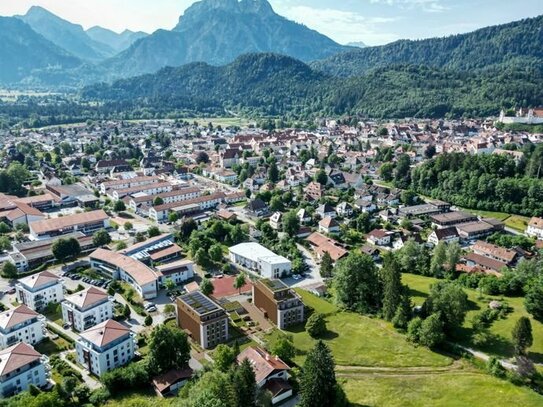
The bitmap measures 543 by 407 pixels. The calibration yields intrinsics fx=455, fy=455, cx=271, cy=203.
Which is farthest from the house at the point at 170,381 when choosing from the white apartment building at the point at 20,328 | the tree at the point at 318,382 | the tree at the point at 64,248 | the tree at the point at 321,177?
the tree at the point at 321,177

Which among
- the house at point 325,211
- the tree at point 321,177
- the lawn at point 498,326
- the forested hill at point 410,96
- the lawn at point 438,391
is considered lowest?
the lawn at point 438,391

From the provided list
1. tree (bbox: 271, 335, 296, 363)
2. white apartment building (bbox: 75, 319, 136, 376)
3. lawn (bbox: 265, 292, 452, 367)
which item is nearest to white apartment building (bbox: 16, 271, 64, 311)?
white apartment building (bbox: 75, 319, 136, 376)

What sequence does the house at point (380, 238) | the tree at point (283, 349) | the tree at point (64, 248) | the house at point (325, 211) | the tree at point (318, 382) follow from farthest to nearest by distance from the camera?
the house at point (325, 211)
the house at point (380, 238)
the tree at point (64, 248)
the tree at point (283, 349)
the tree at point (318, 382)

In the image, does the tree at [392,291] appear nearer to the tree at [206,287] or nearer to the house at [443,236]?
the tree at [206,287]

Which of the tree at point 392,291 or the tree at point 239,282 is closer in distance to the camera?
the tree at point 392,291

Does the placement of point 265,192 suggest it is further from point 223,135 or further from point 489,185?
point 223,135

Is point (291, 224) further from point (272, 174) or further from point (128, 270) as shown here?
point (272, 174)
